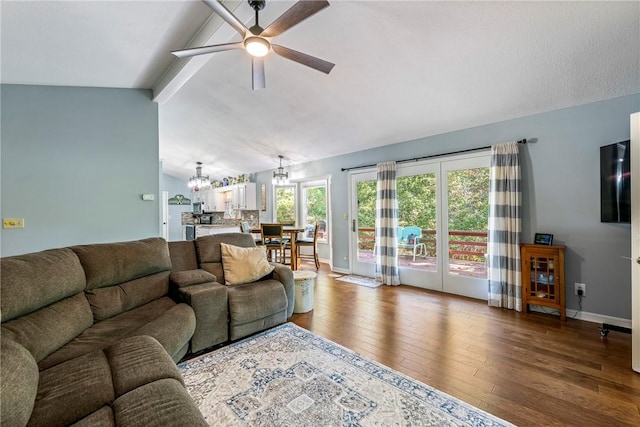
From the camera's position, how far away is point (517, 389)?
1837mm

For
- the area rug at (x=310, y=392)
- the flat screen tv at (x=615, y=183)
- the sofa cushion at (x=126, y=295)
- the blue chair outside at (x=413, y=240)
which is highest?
the flat screen tv at (x=615, y=183)

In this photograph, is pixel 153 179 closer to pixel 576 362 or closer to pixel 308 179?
pixel 308 179

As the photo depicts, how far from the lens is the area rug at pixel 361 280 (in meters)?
4.47

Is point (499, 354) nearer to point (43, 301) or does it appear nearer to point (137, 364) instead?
point (137, 364)

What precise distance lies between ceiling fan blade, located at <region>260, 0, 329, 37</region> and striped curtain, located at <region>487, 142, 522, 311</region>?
9.55 ft

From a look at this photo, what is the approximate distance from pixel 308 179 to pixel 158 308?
4.47 meters

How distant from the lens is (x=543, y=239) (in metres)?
3.16

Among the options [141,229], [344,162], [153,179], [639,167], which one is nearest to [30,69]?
[153,179]

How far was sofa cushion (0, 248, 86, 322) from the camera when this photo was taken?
1.40m

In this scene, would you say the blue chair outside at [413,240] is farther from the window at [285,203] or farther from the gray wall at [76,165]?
the gray wall at [76,165]

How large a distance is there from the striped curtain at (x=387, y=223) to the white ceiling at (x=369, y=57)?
77 centimetres

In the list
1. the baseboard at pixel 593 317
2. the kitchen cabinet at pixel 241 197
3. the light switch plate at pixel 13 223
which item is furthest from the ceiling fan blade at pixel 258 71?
the kitchen cabinet at pixel 241 197

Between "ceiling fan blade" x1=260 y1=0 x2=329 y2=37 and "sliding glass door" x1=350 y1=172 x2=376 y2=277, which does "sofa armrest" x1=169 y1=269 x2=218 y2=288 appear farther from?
"sliding glass door" x1=350 y1=172 x2=376 y2=277

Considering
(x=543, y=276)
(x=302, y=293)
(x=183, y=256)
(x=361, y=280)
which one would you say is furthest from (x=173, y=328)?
(x=543, y=276)
